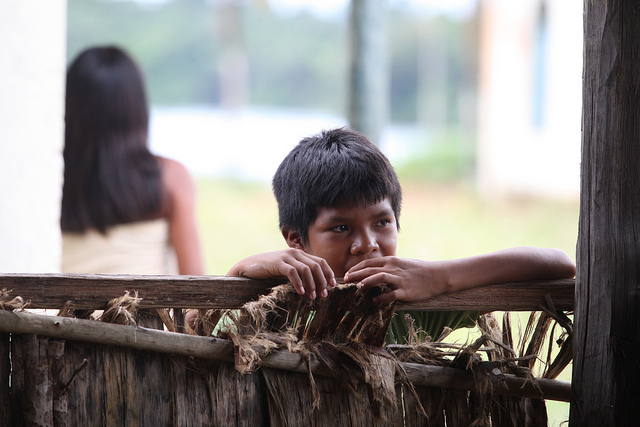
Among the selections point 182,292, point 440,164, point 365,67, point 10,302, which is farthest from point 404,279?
point 440,164

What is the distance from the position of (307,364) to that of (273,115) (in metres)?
28.2

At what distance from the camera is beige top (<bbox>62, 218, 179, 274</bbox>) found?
9.29 ft

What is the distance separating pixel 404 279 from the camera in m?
1.39

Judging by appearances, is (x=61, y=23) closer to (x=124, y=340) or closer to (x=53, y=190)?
(x=53, y=190)

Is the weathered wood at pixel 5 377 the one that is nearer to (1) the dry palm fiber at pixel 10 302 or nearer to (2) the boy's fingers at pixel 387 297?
(1) the dry palm fiber at pixel 10 302

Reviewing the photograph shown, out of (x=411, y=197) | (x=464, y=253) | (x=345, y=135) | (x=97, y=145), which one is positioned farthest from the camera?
(x=411, y=197)

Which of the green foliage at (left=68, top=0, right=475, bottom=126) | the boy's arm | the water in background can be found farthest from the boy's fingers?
the green foliage at (left=68, top=0, right=475, bottom=126)

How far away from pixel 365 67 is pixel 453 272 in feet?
8.74

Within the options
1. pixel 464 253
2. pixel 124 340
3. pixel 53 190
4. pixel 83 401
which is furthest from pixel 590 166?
pixel 464 253

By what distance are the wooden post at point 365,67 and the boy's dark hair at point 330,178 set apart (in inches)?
75.0

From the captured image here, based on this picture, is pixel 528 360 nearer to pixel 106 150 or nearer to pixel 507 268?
pixel 507 268

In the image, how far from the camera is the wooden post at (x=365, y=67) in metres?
3.89

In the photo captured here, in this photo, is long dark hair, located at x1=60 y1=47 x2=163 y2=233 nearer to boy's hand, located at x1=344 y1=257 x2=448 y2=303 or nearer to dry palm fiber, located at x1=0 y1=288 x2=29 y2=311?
dry palm fiber, located at x1=0 y1=288 x2=29 y2=311

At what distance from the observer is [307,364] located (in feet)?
4.47
